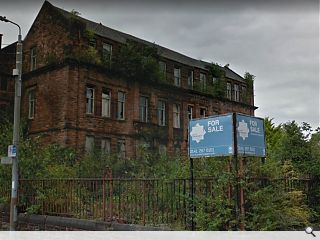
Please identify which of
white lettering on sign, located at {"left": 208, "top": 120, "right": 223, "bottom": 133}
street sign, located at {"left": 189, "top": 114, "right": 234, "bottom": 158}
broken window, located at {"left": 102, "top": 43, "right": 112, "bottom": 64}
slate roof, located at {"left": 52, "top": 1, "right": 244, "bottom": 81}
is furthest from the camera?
slate roof, located at {"left": 52, "top": 1, "right": 244, "bottom": 81}

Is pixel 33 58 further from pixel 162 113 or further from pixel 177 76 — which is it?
pixel 177 76

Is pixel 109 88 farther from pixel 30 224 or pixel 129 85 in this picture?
pixel 30 224

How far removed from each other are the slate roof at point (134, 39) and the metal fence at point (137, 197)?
1163cm

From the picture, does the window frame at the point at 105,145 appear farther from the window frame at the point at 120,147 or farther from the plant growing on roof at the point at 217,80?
the plant growing on roof at the point at 217,80

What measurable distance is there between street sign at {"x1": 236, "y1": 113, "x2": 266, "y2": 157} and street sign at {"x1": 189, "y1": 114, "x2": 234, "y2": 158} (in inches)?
6.8

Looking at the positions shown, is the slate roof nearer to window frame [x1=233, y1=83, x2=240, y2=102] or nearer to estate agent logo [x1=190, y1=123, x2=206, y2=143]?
window frame [x1=233, y1=83, x2=240, y2=102]

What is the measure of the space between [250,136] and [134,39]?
1705 cm

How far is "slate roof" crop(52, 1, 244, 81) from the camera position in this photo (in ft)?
70.7

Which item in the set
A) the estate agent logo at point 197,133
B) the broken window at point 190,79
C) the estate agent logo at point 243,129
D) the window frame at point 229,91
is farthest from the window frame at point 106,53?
the estate agent logo at point 243,129

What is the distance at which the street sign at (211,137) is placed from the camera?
751cm

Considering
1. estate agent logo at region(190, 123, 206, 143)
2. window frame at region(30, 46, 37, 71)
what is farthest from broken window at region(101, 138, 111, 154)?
estate agent logo at region(190, 123, 206, 143)

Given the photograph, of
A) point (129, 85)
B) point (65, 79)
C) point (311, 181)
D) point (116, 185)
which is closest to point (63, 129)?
point (65, 79)

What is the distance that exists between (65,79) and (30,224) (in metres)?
10.1

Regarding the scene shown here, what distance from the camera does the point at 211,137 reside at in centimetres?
777
